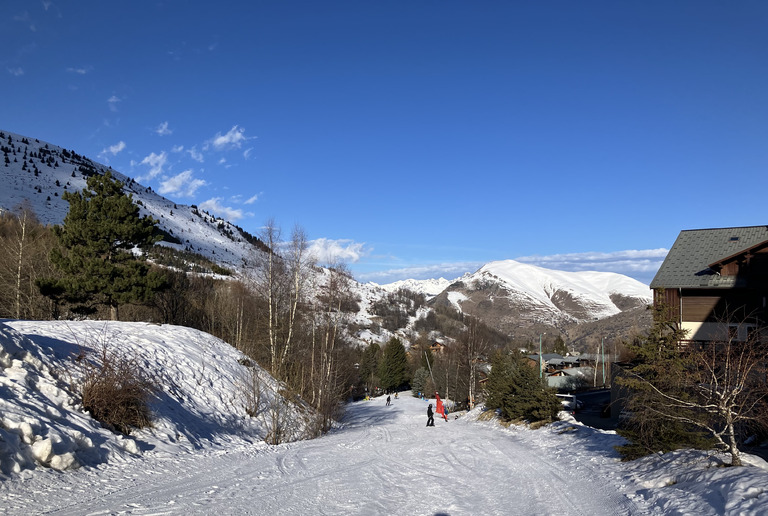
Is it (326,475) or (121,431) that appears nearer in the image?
(326,475)

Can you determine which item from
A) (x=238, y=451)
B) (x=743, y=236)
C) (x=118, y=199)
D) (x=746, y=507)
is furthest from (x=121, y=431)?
(x=743, y=236)

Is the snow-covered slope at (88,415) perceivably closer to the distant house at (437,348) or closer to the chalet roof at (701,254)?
the chalet roof at (701,254)

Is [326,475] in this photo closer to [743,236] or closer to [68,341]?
[68,341]

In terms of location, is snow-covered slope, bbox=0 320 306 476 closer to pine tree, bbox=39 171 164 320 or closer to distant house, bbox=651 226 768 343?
pine tree, bbox=39 171 164 320

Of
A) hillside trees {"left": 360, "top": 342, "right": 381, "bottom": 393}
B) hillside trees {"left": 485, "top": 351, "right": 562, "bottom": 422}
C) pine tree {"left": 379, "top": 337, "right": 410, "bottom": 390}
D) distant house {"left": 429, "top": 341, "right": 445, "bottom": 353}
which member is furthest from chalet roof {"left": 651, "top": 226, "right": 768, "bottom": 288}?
distant house {"left": 429, "top": 341, "right": 445, "bottom": 353}

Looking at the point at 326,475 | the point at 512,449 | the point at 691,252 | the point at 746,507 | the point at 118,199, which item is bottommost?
the point at 512,449

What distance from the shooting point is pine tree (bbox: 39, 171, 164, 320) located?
2484 centimetres

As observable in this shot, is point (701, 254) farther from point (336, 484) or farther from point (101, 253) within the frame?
point (101, 253)

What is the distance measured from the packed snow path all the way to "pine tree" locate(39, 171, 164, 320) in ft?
47.6

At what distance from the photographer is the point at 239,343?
3108 cm

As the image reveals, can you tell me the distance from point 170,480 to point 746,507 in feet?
32.2

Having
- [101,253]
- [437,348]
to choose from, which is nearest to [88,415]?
[101,253]

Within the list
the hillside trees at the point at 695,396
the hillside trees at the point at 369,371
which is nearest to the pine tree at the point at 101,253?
the hillside trees at the point at 695,396

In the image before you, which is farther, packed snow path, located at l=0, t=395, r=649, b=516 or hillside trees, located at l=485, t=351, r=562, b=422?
hillside trees, located at l=485, t=351, r=562, b=422
